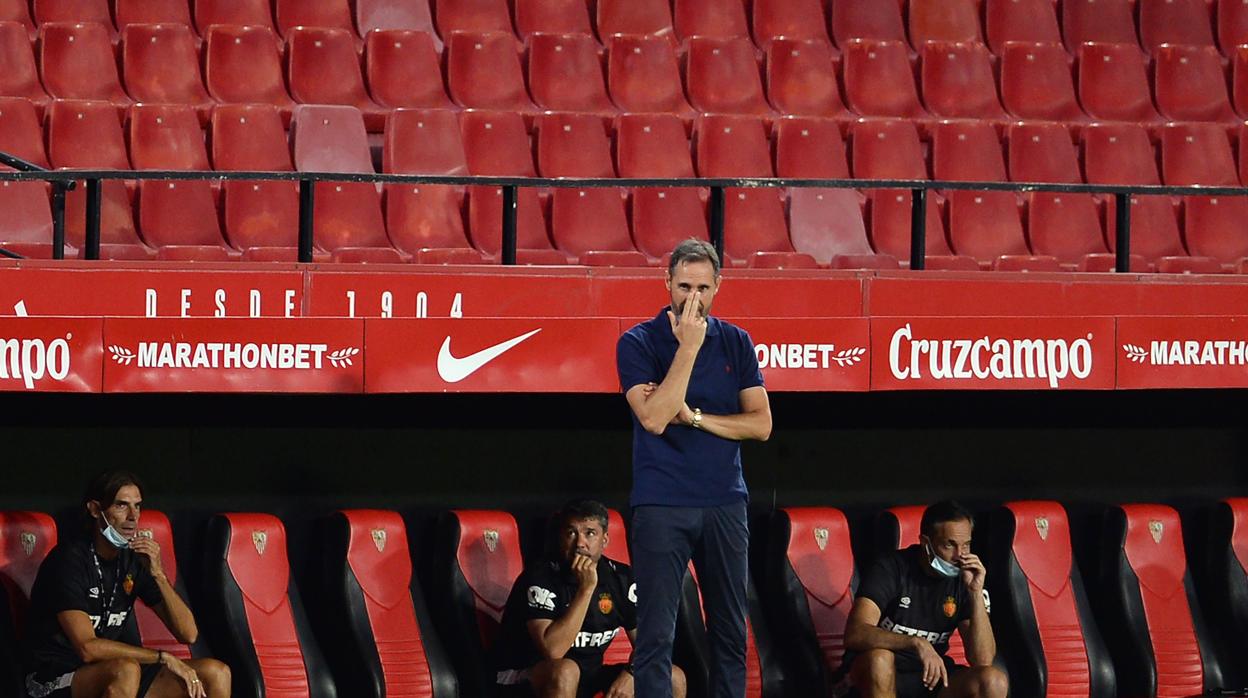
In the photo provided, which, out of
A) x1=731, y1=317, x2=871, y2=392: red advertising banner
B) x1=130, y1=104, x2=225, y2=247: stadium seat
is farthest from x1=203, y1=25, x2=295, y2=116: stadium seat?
x1=731, y1=317, x2=871, y2=392: red advertising banner

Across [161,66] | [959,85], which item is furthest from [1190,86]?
[161,66]

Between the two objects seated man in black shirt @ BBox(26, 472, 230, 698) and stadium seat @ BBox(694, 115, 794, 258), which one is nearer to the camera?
seated man in black shirt @ BBox(26, 472, 230, 698)

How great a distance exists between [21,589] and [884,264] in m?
4.07

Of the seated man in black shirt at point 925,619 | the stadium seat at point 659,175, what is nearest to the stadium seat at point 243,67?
the stadium seat at point 659,175

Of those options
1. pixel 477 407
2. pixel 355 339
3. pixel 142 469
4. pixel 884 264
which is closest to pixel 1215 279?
pixel 884 264

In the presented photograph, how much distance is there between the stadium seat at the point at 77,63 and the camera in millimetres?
8547

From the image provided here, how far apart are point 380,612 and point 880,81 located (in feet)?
15.6

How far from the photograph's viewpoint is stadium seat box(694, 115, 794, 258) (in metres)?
8.40

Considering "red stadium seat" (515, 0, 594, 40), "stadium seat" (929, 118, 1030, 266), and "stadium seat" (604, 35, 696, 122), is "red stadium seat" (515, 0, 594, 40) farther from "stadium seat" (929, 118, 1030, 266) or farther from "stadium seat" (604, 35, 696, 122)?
"stadium seat" (929, 118, 1030, 266)

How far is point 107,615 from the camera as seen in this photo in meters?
5.58

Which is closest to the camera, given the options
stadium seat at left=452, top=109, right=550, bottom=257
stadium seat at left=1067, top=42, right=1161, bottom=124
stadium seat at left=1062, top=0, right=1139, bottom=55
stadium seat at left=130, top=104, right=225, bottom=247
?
stadium seat at left=130, top=104, right=225, bottom=247

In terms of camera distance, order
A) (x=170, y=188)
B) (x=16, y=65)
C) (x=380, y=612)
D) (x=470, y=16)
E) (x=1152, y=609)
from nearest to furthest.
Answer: (x=380, y=612) → (x=1152, y=609) → (x=170, y=188) → (x=16, y=65) → (x=470, y=16)

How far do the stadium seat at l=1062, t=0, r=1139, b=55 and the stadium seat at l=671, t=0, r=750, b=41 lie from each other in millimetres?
2025

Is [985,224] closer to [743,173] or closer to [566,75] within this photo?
[743,173]
